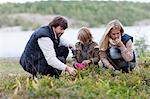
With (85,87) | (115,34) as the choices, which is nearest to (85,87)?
(85,87)

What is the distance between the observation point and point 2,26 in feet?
112

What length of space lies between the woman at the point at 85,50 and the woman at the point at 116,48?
21 centimetres

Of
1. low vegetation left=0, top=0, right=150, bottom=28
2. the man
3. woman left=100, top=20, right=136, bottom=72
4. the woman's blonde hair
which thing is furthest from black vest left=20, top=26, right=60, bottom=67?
low vegetation left=0, top=0, right=150, bottom=28

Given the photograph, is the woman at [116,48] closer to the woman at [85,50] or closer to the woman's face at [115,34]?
the woman's face at [115,34]

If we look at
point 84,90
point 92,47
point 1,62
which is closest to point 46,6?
point 1,62

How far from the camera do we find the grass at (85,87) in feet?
15.9

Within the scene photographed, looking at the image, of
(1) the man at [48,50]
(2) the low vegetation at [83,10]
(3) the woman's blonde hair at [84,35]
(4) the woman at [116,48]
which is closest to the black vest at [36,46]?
(1) the man at [48,50]

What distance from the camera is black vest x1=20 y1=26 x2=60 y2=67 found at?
257 inches

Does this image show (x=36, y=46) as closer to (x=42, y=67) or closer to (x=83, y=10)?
(x=42, y=67)

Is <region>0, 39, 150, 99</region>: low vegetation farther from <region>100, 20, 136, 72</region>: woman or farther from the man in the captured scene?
<region>100, 20, 136, 72</region>: woman

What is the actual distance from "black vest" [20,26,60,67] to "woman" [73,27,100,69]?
60 centimetres

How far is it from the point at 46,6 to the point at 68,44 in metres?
29.9

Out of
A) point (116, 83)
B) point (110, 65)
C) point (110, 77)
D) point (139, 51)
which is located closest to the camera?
point (116, 83)

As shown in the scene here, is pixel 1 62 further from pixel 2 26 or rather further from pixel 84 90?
pixel 2 26
